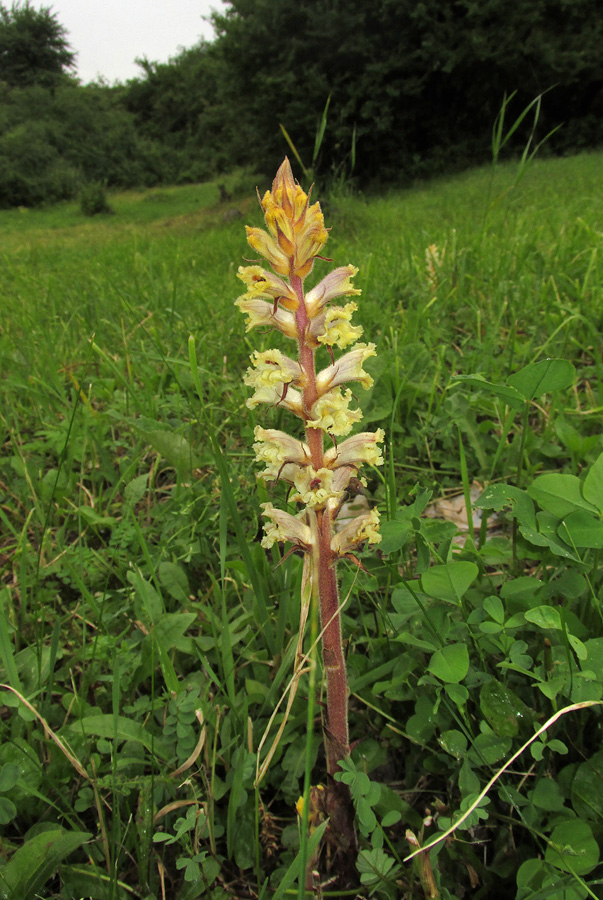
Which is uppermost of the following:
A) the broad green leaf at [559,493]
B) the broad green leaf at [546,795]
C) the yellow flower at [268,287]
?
the yellow flower at [268,287]

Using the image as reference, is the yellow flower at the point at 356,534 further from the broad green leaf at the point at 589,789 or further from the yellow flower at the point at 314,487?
the broad green leaf at the point at 589,789

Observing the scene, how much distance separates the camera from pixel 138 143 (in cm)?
3822

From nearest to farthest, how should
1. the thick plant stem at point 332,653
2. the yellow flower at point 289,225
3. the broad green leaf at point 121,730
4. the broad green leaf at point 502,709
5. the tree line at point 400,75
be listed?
the yellow flower at point 289,225 → the thick plant stem at point 332,653 → the broad green leaf at point 502,709 → the broad green leaf at point 121,730 → the tree line at point 400,75

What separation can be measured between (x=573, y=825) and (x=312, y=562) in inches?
30.3

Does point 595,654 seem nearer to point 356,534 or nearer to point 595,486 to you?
point 595,486

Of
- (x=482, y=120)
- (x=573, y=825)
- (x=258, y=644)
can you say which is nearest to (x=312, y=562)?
(x=258, y=644)

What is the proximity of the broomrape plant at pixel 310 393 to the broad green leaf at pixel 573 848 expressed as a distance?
443 mm

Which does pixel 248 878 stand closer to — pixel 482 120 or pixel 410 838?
pixel 410 838

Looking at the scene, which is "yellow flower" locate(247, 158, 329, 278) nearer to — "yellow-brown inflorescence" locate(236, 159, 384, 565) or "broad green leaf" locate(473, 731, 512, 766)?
"yellow-brown inflorescence" locate(236, 159, 384, 565)

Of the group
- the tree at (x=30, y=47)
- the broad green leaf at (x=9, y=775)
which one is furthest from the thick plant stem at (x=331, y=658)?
the tree at (x=30, y=47)

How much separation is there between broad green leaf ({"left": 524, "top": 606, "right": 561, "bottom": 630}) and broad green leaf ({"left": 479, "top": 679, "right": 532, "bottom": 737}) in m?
0.19

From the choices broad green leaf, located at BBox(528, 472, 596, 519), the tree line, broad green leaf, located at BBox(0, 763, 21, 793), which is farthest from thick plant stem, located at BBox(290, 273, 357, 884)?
the tree line

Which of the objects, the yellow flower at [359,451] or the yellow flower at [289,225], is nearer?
the yellow flower at [289,225]

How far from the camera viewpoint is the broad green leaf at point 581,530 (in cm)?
129
